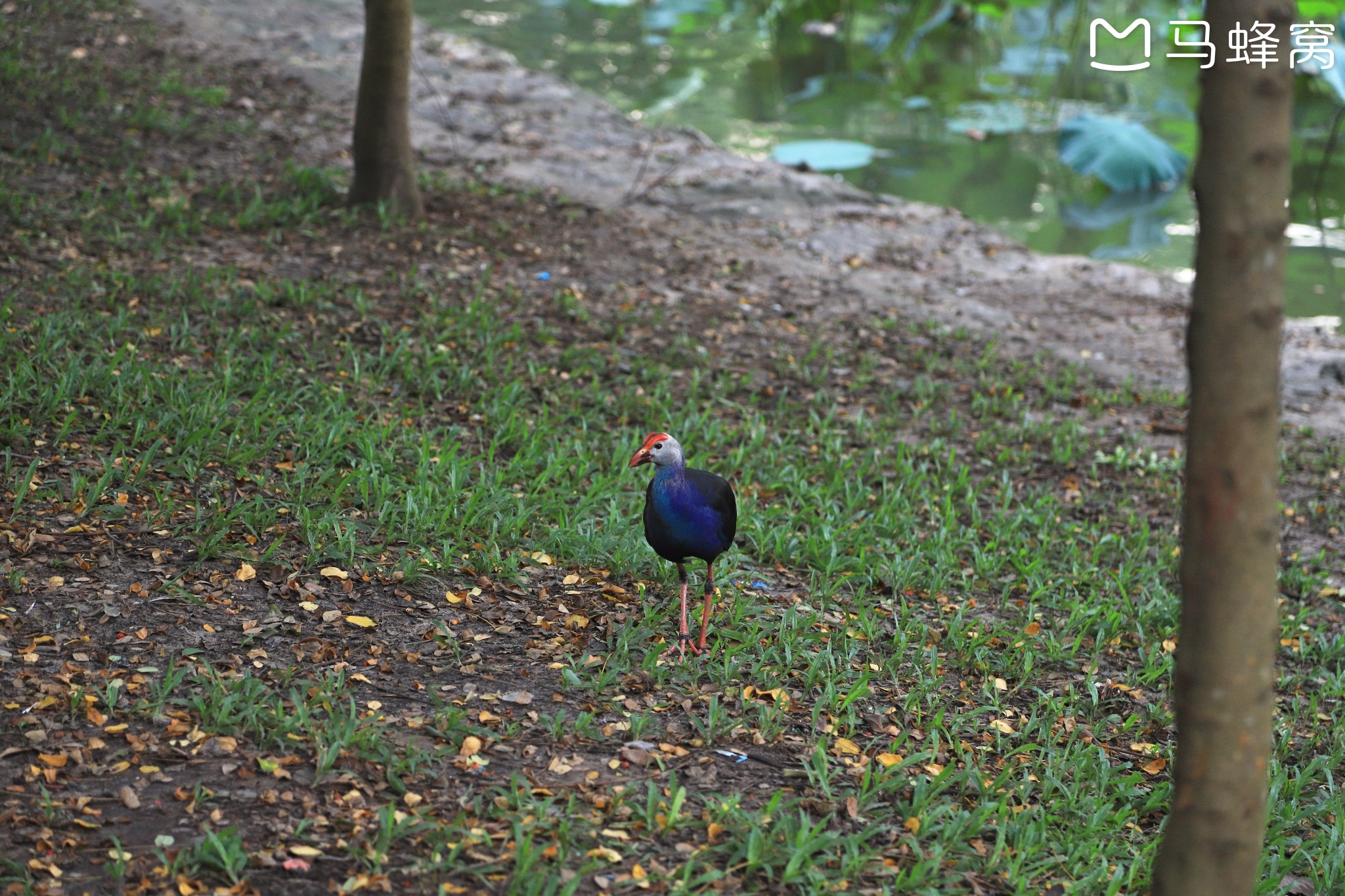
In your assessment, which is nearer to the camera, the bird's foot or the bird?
the bird

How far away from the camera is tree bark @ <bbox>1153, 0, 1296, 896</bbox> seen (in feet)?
6.40

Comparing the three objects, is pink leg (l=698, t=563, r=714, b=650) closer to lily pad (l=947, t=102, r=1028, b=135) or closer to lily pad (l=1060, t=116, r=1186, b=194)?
lily pad (l=1060, t=116, r=1186, b=194)

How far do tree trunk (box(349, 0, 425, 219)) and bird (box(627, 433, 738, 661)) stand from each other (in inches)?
161

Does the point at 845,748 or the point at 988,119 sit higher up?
the point at 988,119

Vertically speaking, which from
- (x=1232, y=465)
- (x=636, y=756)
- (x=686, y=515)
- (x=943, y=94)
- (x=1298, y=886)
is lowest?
(x=1298, y=886)

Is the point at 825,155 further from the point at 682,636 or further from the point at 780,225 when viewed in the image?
the point at 682,636

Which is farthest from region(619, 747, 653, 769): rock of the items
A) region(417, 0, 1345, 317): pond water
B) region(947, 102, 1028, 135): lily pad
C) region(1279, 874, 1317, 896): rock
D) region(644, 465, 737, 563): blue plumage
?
region(947, 102, 1028, 135): lily pad

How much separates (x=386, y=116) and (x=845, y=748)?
5.01 meters

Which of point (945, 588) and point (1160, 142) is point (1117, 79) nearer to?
point (1160, 142)

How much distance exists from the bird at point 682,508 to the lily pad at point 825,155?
8.36m

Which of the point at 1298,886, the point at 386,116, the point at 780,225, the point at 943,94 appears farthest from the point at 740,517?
the point at 943,94

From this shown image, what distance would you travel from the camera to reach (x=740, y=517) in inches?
187

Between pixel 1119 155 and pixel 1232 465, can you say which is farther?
pixel 1119 155

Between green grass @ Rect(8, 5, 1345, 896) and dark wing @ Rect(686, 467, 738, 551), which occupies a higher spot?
dark wing @ Rect(686, 467, 738, 551)
